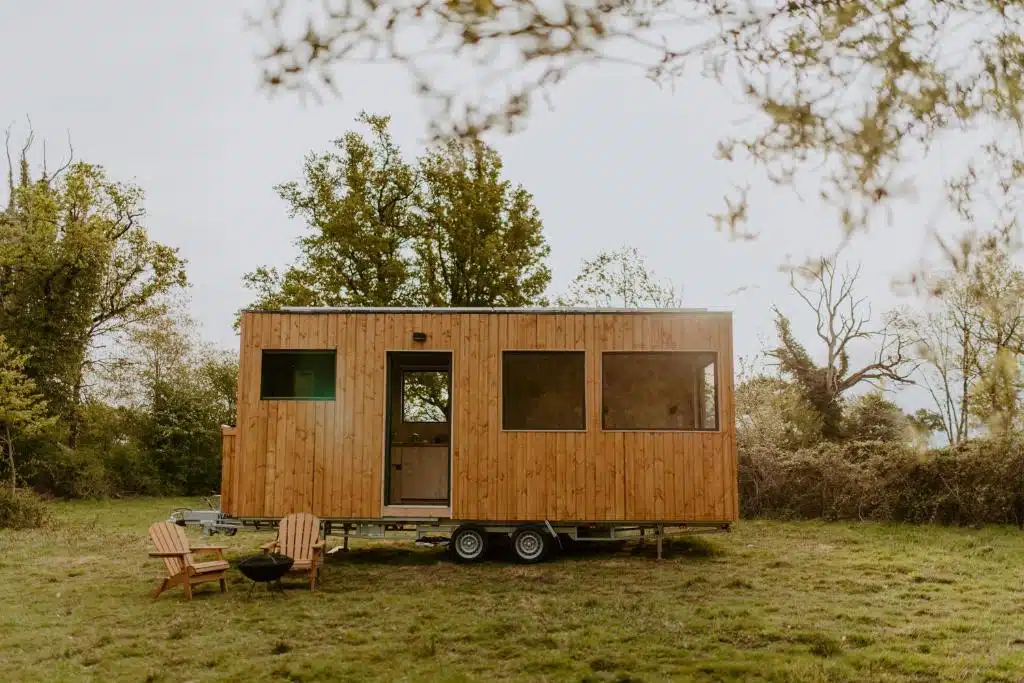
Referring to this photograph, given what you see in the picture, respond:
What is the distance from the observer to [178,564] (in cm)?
795

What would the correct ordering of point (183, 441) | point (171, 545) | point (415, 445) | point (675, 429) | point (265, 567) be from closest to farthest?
point (265, 567)
point (171, 545)
point (675, 429)
point (415, 445)
point (183, 441)

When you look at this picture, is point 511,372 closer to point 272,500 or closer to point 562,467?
point 562,467

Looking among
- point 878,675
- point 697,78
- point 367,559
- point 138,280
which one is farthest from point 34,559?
point 138,280

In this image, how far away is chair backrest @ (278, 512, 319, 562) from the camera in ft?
27.7

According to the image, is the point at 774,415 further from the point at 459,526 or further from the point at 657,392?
the point at 459,526

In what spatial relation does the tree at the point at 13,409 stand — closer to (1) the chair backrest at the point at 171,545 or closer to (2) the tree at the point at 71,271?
(2) the tree at the point at 71,271

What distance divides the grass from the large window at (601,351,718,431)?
5.41ft

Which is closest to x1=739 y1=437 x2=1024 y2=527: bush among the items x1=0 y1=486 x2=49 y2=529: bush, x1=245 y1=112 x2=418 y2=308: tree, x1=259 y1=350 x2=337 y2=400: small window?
x1=259 y1=350 x2=337 y2=400: small window

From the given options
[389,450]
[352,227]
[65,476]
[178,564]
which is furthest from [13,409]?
[178,564]

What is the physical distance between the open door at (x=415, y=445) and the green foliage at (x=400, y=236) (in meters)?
10.2

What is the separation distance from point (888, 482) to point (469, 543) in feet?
23.6

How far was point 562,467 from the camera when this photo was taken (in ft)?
31.4

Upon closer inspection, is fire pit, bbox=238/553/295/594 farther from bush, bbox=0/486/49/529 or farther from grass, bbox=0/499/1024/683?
bush, bbox=0/486/49/529

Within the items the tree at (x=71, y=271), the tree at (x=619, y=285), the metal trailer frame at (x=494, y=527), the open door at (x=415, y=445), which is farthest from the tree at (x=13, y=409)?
the tree at (x=619, y=285)
